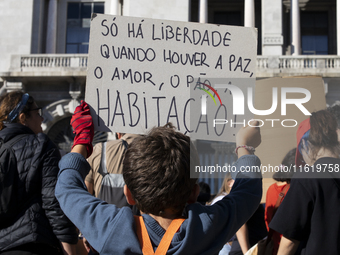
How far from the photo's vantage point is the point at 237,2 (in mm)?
19172

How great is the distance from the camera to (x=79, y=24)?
18000 mm

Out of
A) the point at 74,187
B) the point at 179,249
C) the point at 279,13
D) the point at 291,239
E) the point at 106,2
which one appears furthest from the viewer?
the point at 106,2

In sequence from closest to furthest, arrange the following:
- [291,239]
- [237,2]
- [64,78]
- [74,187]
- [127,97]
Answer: [74,187], [291,239], [127,97], [64,78], [237,2]

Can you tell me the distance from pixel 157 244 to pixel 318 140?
121 cm

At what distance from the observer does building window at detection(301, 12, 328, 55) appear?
725 inches

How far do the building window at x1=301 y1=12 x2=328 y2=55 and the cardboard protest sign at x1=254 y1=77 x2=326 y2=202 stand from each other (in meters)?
17.0

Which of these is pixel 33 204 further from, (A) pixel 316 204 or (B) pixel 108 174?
(A) pixel 316 204

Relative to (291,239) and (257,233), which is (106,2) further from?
(291,239)

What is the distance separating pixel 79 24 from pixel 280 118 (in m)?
16.9

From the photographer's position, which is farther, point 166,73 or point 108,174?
point 108,174

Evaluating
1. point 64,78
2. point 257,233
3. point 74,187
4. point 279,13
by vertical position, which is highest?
point 279,13

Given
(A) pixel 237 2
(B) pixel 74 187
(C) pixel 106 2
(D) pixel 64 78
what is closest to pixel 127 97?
(B) pixel 74 187

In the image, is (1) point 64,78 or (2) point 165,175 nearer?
(2) point 165,175

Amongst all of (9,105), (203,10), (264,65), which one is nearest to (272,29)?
(264,65)
